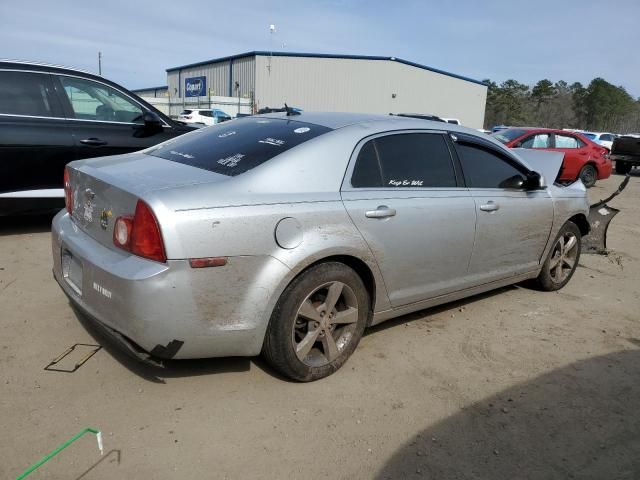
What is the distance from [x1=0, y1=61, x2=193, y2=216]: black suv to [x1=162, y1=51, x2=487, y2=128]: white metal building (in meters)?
30.9

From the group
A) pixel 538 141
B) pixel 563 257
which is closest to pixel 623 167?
pixel 538 141

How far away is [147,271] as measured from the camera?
246 centimetres

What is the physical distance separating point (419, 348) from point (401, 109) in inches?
1587

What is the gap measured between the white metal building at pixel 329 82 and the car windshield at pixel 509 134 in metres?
25.0

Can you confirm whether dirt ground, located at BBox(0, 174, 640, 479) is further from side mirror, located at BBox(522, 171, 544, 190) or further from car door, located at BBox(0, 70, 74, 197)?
car door, located at BBox(0, 70, 74, 197)

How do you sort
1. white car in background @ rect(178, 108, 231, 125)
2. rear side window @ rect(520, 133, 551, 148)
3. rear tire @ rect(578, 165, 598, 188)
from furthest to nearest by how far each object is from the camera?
white car in background @ rect(178, 108, 231, 125)
rear tire @ rect(578, 165, 598, 188)
rear side window @ rect(520, 133, 551, 148)

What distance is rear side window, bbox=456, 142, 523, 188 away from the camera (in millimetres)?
3900

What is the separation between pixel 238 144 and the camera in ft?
10.7

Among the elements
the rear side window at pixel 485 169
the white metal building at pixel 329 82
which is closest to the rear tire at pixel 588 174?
the rear side window at pixel 485 169

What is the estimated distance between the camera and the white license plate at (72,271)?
2881 millimetres

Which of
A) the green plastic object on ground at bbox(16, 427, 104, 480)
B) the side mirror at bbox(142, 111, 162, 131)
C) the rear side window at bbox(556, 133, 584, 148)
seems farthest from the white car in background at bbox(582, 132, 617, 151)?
the green plastic object on ground at bbox(16, 427, 104, 480)

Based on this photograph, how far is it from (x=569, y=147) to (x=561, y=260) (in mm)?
9671

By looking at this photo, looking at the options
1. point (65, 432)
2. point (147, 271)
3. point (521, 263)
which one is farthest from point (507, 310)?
point (65, 432)

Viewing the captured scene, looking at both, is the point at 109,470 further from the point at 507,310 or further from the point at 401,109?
the point at 401,109
